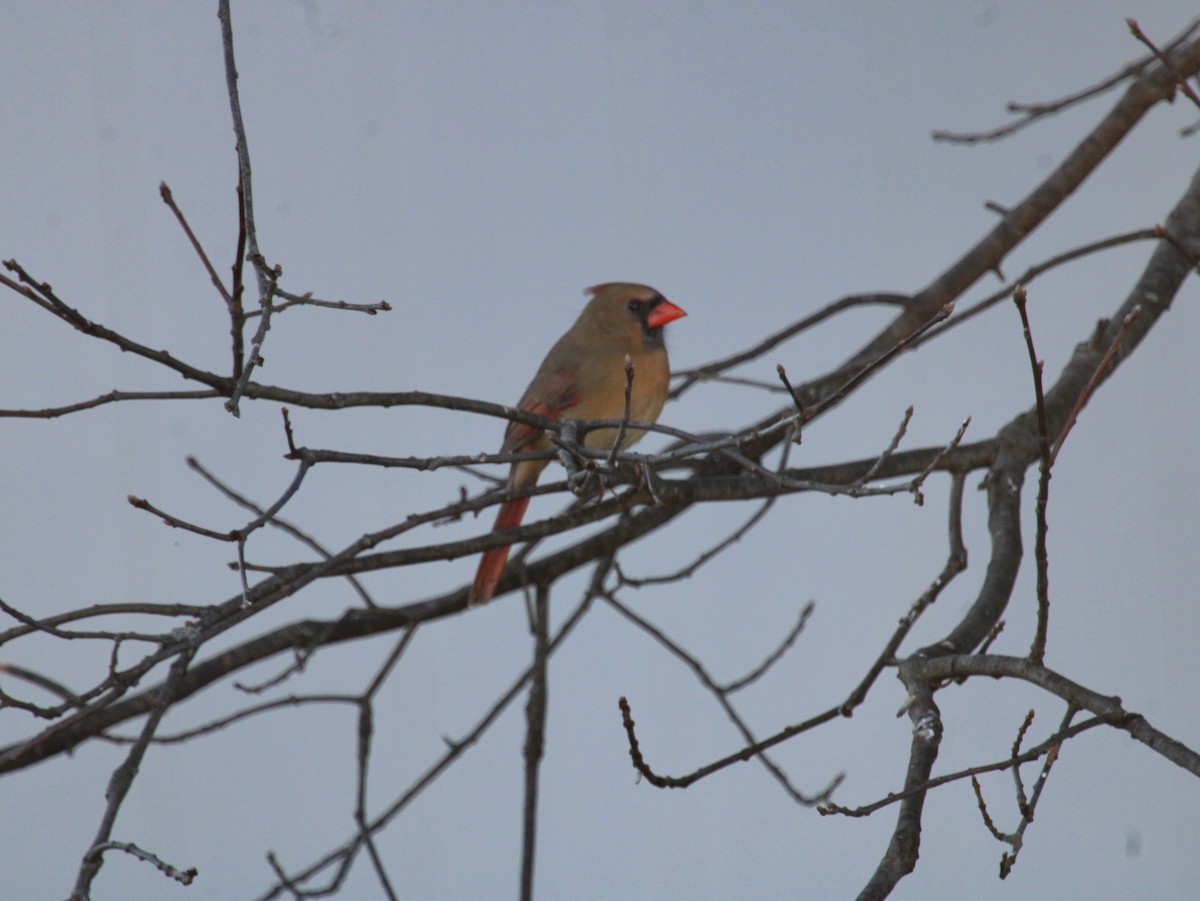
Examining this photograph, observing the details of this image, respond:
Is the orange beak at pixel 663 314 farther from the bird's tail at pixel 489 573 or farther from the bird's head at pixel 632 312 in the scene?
the bird's tail at pixel 489 573

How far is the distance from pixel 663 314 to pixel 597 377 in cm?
28

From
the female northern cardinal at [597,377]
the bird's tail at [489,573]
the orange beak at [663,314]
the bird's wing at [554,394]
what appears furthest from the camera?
the orange beak at [663,314]

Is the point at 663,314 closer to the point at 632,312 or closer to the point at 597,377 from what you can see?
the point at 632,312

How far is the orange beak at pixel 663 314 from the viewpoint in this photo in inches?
117

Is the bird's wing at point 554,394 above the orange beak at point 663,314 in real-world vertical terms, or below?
below

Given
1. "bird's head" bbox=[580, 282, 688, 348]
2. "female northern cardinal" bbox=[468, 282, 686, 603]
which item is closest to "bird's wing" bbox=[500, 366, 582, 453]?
"female northern cardinal" bbox=[468, 282, 686, 603]

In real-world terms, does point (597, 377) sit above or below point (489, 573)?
above

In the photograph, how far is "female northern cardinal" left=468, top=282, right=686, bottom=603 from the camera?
8.90 ft

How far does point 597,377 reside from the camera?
2859mm

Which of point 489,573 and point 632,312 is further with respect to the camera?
point 632,312

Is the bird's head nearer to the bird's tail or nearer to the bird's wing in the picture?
the bird's wing

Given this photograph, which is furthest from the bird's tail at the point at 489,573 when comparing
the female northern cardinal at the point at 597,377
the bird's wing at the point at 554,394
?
the bird's wing at the point at 554,394

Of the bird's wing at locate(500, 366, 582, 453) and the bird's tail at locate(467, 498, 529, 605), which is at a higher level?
the bird's wing at locate(500, 366, 582, 453)

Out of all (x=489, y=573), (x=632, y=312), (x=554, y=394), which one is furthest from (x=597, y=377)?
(x=489, y=573)
